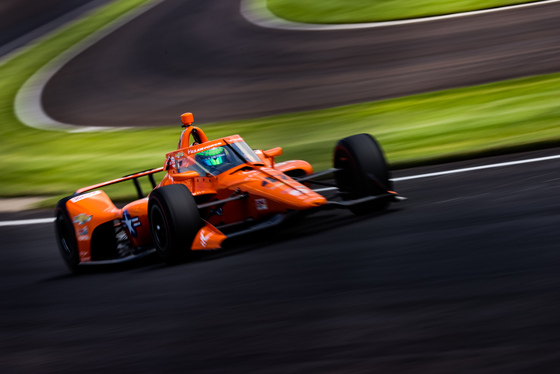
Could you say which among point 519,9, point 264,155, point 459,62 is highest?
point 519,9

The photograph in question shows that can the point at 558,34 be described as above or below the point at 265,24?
below

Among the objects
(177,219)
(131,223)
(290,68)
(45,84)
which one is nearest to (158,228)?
(177,219)

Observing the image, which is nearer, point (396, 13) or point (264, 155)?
point (264, 155)

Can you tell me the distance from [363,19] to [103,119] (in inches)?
315

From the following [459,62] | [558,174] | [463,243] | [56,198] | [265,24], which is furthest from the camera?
[265,24]

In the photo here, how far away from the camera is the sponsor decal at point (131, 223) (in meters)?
8.36

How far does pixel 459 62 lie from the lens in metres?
16.4

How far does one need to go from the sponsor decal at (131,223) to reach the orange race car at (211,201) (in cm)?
1

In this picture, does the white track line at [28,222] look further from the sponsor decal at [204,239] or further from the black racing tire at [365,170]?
the black racing tire at [365,170]

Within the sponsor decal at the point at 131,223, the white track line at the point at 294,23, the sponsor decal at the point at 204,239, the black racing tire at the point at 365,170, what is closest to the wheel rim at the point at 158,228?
the sponsor decal at the point at 204,239

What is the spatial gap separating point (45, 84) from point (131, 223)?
1649 centimetres

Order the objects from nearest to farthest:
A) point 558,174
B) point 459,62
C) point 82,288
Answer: point 82,288, point 558,174, point 459,62

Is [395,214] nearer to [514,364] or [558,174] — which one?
[558,174]

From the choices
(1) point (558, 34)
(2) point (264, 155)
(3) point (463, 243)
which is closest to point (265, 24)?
(1) point (558, 34)
